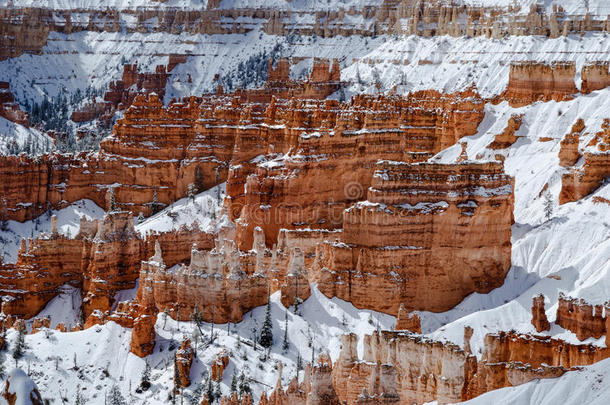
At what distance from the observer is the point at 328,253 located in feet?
241

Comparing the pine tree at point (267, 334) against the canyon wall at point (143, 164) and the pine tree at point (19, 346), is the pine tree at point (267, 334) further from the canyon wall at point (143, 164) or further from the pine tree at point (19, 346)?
the canyon wall at point (143, 164)

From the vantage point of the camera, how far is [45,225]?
108 meters

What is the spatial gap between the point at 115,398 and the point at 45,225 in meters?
49.8

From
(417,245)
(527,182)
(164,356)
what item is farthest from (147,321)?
(527,182)

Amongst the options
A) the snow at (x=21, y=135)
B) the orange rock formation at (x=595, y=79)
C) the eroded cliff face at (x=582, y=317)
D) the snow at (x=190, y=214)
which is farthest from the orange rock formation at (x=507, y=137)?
the snow at (x=21, y=135)

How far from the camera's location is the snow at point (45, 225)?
102 m

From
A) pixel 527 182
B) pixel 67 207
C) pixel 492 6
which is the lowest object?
pixel 67 207

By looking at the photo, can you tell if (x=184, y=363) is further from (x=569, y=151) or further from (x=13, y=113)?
(x=13, y=113)

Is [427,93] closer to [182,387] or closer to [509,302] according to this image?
[509,302]

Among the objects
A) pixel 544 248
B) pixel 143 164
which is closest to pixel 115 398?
pixel 544 248

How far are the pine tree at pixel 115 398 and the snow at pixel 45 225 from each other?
39.7 metres

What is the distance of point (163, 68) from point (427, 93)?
275ft

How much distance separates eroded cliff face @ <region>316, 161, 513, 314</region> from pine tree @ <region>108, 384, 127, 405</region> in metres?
15.8

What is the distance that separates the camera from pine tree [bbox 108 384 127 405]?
60688mm
